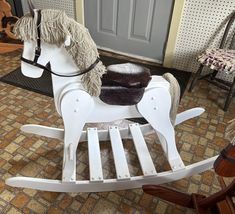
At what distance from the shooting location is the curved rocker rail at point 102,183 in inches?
47.9

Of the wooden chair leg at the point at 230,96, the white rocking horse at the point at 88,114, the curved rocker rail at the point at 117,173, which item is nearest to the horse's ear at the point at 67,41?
the white rocking horse at the point at 88,114

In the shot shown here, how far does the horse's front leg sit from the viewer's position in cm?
105

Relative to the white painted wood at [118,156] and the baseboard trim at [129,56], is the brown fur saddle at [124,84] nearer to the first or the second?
the white painted wood at [118,156]

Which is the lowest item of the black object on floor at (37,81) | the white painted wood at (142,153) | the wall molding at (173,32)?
the black object on floor at (37,81)

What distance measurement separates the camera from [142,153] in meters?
1.39

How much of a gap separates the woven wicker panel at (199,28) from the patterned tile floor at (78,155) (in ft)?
1.41

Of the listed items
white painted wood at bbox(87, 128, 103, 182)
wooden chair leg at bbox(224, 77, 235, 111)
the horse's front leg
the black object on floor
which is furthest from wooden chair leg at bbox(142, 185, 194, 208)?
the black object on floor

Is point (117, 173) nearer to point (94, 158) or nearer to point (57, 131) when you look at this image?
point (94, 158)

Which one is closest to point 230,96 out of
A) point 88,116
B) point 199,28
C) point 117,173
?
point 199,28

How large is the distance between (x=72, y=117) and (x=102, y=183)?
399mm

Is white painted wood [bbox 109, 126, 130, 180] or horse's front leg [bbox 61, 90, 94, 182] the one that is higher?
horse's front leg [bbox 61, 90, 94, 182]

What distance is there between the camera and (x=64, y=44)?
0.93 meters

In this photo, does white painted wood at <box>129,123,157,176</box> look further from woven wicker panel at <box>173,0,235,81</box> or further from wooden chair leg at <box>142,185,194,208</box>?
woven wicker panel at <box>173,0,235,81</box>

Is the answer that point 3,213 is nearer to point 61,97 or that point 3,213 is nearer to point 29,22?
point 61,97
